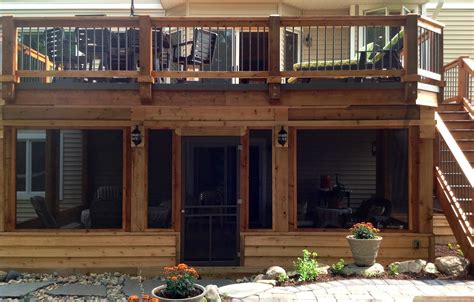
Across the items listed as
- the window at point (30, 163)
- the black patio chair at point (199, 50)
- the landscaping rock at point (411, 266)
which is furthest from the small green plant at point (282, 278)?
the window at point (30, 163)

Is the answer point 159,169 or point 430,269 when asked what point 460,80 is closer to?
point 430,269

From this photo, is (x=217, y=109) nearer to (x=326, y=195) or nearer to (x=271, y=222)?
(x=271, y=222)

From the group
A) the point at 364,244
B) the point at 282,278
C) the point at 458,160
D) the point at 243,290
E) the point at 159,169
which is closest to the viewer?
the point at 243,290

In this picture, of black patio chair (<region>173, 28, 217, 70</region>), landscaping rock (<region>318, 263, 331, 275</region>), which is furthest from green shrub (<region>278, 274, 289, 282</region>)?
black patio chair (<region>173, 28, 217, 70</region>)

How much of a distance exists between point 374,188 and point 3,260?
25.4 feet

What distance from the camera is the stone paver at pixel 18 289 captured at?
5918 millimetres

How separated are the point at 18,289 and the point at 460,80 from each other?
353 inches

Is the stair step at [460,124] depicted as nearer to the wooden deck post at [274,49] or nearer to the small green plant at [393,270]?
Answer: the small green plant at [393,270]

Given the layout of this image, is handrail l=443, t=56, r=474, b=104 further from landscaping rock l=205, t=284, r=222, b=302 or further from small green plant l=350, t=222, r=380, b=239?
landscaping rock l=205, t=284, r=222, b=302

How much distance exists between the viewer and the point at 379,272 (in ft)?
20.3

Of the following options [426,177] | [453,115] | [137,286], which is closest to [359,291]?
[426,177]

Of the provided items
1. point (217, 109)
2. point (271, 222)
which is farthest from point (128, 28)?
point (271, 222)

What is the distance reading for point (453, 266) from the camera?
615 centimetres

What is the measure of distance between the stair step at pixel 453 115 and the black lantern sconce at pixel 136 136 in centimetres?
598
